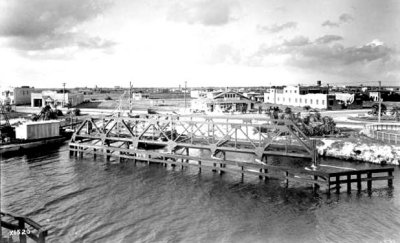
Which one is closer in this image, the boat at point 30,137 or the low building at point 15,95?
the boat at point 30,137

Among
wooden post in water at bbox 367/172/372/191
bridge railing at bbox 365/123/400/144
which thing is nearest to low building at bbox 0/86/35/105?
bridge railing at bbox 365/123/400/144

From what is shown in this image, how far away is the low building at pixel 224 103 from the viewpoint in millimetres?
73750

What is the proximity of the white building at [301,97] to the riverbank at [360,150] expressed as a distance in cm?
3584

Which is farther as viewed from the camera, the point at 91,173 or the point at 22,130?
the point at 22,130

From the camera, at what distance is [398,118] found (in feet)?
189

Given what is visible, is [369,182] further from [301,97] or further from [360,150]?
[301,97]

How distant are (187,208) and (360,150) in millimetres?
24188

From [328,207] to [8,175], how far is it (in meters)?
29.5

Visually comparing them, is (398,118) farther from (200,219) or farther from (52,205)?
(52,205)

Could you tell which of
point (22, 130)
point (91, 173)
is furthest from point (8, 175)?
point (22, 130)

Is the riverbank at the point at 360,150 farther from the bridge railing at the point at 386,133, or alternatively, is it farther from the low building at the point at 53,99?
the low building at the point at 53,99

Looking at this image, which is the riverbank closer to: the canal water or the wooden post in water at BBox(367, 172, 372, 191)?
the canal water

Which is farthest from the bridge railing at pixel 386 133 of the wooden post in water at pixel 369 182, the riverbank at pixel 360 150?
the wooden post in water at pixel 369 182

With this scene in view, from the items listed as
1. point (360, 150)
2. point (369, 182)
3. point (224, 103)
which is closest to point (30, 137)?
point (224, 103)
